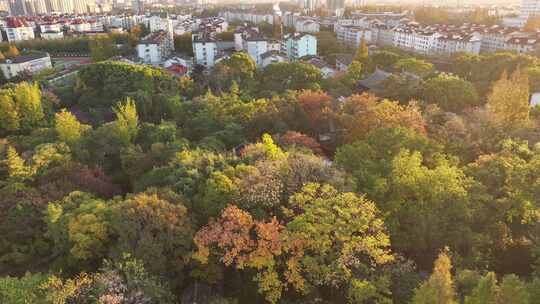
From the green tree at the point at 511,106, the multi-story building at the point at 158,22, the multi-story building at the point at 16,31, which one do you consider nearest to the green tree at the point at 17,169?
the green tree at the point at 511,106

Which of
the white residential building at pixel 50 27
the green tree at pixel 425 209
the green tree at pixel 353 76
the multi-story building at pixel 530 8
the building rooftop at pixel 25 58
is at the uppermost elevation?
the multi-story building at pixel 530 8

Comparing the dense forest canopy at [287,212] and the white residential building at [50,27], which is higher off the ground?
the white residential building at [50,27]

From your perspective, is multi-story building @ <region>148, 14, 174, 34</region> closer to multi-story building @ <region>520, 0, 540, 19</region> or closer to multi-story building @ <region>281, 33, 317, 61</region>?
multi-story building @ <region>281, 33, 317, 61</region>

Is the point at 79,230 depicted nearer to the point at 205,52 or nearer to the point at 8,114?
the point at 8,114

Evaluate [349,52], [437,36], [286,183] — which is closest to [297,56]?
[349,52]

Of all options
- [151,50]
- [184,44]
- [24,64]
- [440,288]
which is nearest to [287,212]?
[440,288]

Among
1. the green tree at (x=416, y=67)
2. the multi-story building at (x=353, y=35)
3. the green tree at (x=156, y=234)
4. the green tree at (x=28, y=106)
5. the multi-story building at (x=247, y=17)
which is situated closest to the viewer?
the green tree at (x=156, y=234)

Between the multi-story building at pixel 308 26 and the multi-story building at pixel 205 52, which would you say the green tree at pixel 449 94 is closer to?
the multi-story building at pixel 205 52
